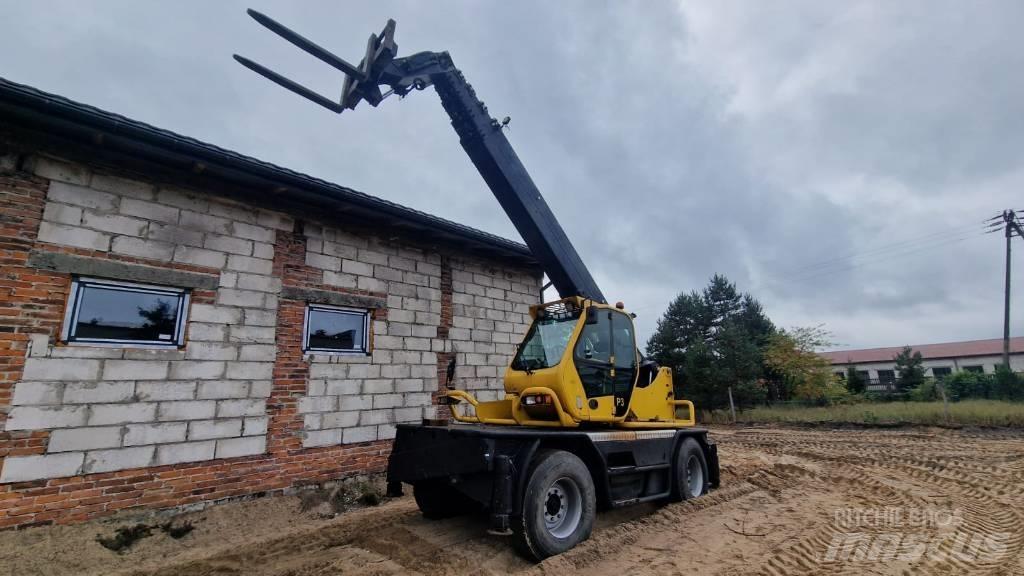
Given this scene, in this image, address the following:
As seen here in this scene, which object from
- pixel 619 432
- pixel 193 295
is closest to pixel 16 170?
pixel 193 295

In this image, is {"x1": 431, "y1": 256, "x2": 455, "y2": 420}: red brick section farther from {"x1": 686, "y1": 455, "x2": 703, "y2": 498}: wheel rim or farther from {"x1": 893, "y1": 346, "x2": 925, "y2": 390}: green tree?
{"x1": 893, "y1": 346, "x2": 925, "y2": 390}: green tree

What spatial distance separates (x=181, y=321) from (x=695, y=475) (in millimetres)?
6815

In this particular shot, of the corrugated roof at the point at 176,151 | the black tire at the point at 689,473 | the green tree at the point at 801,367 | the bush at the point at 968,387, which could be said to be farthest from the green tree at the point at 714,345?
the corrugated roof at the point at 176,151

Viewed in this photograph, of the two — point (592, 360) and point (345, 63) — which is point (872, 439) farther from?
point (345, 63)

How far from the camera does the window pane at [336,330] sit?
20.8 feet

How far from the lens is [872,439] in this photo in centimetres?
1179

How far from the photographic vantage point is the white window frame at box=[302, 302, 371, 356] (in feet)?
20.3

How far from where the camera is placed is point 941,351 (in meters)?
34.5

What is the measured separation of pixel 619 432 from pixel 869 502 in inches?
143

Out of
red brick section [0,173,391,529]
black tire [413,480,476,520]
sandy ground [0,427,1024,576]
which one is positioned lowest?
sandy ground [0,427,1024,576]

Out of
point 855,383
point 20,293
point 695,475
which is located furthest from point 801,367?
point 20,293

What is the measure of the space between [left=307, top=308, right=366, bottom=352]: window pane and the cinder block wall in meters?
0.20

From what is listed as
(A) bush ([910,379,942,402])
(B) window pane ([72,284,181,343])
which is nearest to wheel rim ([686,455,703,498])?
(B) window pane ([72,284,181,343])

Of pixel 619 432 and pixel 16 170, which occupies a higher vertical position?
pixel 16 170
